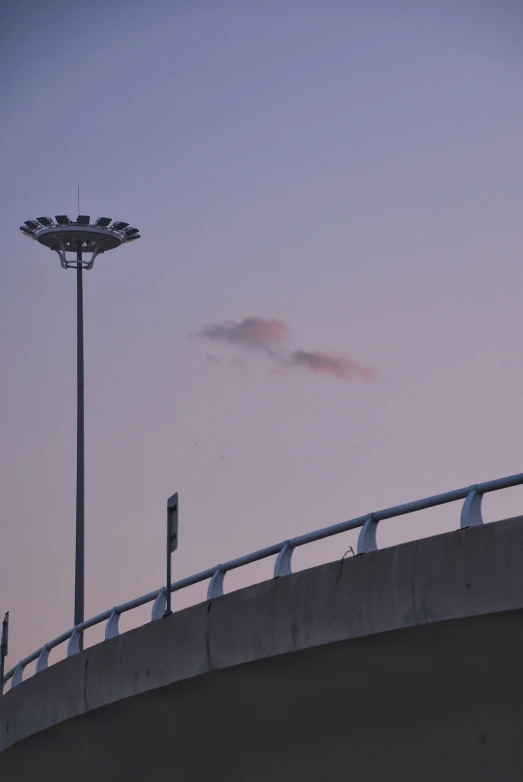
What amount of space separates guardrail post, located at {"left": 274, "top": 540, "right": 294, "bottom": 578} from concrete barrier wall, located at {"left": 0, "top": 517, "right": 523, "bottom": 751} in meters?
0.16

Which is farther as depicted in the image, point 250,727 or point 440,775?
point 250,727

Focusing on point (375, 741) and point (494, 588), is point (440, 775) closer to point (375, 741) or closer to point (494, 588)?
point (375, 741)

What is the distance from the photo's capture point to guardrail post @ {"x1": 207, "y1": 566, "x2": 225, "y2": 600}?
763 inches

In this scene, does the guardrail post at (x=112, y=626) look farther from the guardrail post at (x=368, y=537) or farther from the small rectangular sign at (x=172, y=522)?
the guardrail post at (x=368, y=537)

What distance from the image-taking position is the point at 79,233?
126 ft

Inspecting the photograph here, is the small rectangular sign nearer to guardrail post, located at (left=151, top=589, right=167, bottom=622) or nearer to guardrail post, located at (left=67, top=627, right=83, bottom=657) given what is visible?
guardrail post, located at (left=151, top=589, right=167, bottom=622)

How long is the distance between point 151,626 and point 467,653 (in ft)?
19.7

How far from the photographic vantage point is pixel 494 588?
14.3 meters

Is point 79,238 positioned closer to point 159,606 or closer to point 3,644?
point 3,644

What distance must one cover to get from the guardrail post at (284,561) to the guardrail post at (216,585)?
147 centimetres

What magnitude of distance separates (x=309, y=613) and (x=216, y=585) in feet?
9.03

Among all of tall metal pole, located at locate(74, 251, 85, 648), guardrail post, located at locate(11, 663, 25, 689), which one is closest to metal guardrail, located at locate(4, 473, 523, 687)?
guardrail post, located at locate(11, 663, 25, 689)

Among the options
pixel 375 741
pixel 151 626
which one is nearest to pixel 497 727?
pixel 375 741

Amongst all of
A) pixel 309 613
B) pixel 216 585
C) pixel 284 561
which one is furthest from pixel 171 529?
pixel 309 613
